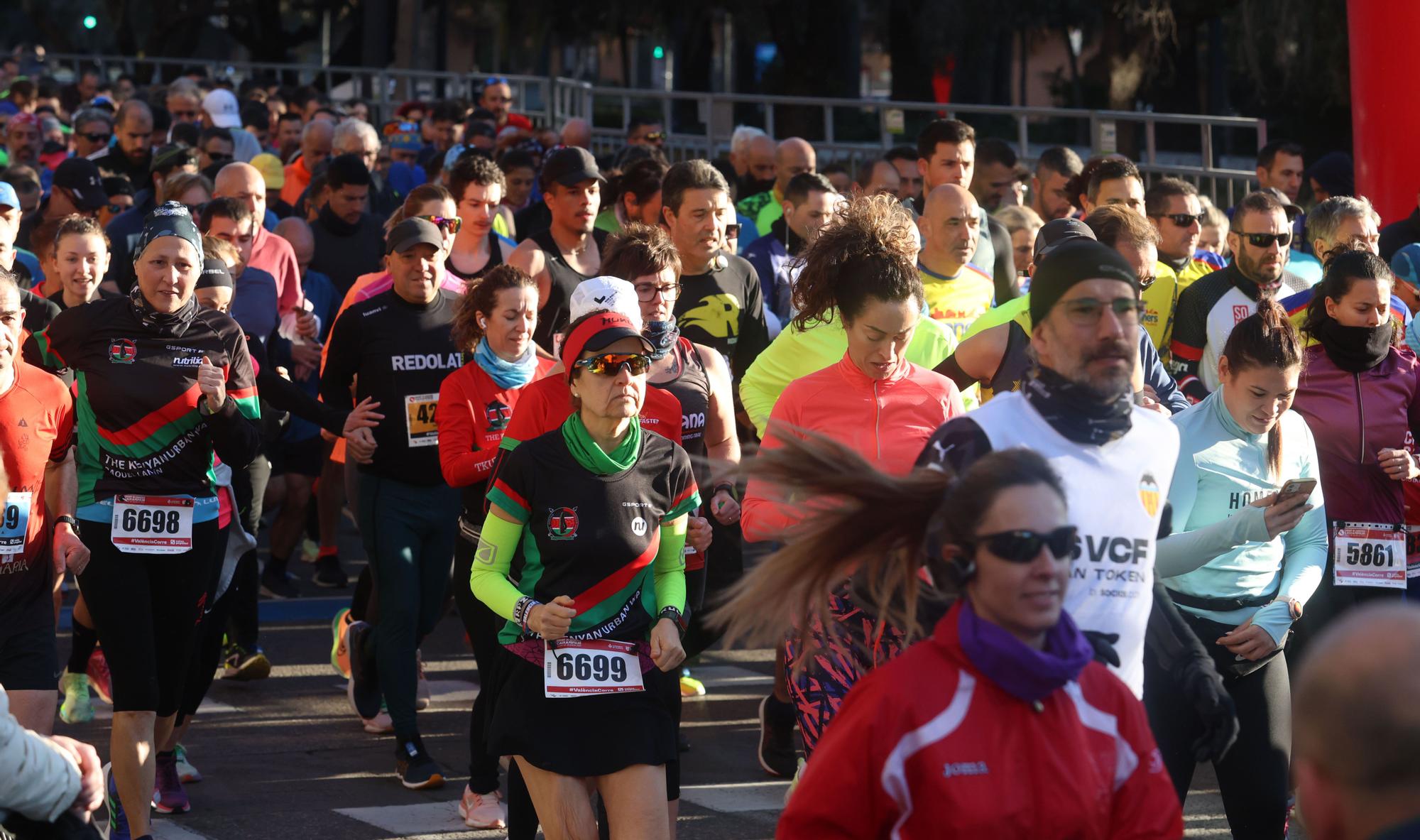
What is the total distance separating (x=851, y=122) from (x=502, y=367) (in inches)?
469

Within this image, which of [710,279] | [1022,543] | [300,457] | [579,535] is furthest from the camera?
[300,457]

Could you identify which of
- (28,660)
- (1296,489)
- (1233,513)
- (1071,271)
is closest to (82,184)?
(28,660)

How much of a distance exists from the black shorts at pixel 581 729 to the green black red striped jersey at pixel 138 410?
1687mm

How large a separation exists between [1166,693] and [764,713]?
248 cm

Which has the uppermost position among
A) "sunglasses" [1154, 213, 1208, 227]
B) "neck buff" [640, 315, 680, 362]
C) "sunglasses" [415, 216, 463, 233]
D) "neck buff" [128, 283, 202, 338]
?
"sunglasses" [415, 216, 463, 233]

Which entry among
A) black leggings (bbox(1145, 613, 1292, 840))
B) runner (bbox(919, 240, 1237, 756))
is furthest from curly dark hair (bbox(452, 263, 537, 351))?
runner (bbox(919, 240, 1237, 756))

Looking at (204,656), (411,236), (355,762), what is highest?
(411,236)

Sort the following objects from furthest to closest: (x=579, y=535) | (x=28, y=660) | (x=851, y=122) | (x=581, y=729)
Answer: (x=851, y=122)
(x=28, y=660)
(x=579, y=535)
(x=581, y=729)

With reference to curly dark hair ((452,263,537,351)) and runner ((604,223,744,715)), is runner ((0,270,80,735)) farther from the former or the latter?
runner ((604,223,744,715))

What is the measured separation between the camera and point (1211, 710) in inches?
147

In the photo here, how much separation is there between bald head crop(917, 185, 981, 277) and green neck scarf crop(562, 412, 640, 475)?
10.5 ft

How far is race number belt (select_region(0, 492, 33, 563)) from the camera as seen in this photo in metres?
5.38

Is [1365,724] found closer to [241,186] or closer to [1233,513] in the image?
[1233,513]

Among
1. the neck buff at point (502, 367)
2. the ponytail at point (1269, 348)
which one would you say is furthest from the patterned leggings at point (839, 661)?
the neck buff at point (502, 367)
